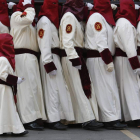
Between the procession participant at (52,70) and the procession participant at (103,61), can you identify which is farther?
the procession participant at (103,61)

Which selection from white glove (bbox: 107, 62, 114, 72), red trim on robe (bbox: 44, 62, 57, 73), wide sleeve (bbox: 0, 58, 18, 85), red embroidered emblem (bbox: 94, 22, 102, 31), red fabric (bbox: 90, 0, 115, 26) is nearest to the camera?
wide sleeve (bbox: 0, 58, 18, 85)

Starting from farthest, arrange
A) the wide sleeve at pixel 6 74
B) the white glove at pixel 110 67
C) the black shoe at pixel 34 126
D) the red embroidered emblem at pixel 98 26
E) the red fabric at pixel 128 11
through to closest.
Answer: the red fabric at pixel 128 11 → the red embroidered emblem at pixel 98 26 → the white glove at pixel 110 67 → the black shoe at pixel 34 126 → the wide sleeve at pixel 6 74

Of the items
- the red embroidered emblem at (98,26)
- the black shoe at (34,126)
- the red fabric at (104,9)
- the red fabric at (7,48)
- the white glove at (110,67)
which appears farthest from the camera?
the red fabric at (104,9)

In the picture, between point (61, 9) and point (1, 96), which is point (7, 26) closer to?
point (61, 9)

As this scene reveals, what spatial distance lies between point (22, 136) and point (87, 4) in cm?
276

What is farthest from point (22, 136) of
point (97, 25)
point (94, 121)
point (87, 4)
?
point (87, 4)

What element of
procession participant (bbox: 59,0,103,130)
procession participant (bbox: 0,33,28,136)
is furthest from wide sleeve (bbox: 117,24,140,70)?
procession participant (bbox: 0,33,28,136)

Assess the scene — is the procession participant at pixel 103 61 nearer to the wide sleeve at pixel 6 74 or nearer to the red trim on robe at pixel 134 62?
the red trim on robe at pixel 134 62

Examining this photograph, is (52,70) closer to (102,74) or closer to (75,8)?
(102,74)

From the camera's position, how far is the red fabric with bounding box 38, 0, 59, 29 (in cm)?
689

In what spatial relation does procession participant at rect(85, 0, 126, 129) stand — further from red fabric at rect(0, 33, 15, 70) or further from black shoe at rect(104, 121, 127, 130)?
red fabric at rect(0, 33, 15, 70)

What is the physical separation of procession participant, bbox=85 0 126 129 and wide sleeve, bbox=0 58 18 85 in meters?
1.66

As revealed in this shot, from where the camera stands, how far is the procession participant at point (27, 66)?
6.54 meters

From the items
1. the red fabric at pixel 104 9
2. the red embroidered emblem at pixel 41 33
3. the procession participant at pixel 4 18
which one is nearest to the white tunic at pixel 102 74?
the red fabric at pixel 104 9
